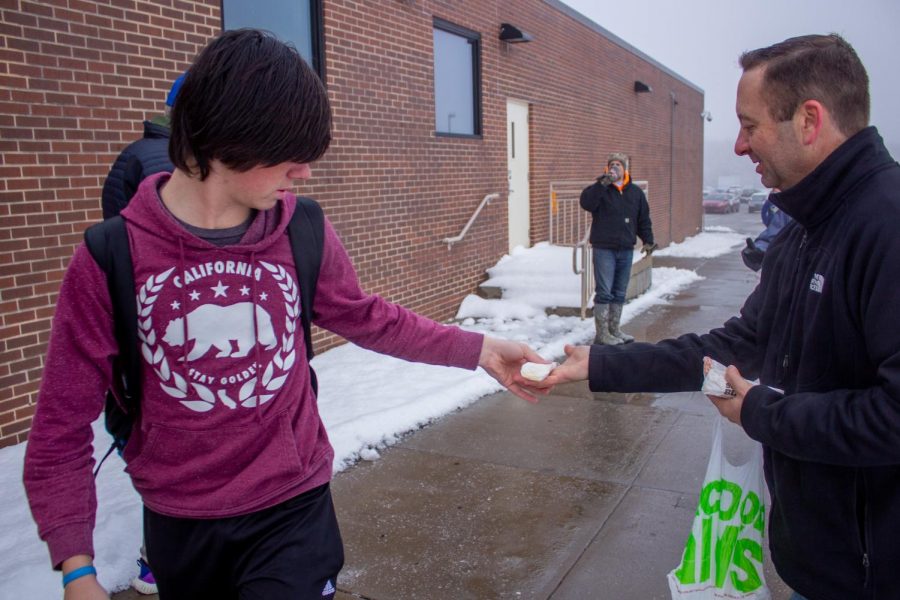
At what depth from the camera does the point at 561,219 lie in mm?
12797

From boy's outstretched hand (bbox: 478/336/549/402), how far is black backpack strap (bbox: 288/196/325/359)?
2.08 feet

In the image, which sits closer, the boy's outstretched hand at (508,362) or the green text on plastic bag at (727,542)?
the green text on plastic bag at (727,542)

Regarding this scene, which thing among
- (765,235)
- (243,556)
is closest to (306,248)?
(243,556)

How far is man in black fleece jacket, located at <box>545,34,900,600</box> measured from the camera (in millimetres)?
1600

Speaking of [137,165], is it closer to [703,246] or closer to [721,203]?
[703,246]

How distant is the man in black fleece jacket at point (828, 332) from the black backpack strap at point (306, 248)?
1.04m

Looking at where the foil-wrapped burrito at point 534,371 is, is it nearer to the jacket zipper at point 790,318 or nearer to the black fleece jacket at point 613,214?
the jacket zipper at point 790,318

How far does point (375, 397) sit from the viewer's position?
5906 mm

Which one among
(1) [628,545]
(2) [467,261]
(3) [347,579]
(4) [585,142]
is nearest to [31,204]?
(3) [347,579]

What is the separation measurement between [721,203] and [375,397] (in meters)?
45.6

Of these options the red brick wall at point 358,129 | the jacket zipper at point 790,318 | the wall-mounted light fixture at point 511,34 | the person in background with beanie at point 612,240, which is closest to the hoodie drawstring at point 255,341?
the jacket zipper at point 790,318

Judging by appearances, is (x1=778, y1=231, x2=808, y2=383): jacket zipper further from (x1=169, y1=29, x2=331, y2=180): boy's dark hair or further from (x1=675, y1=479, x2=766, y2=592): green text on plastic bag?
(x1=169, y1=29, x2=331, y2=180): boy's dark hair

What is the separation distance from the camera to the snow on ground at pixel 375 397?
11.1 feet

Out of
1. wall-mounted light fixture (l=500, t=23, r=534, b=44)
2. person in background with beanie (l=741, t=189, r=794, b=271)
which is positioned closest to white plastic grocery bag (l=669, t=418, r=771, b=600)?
person in background with beanie (l=741, t=189, r=794, b=271)
